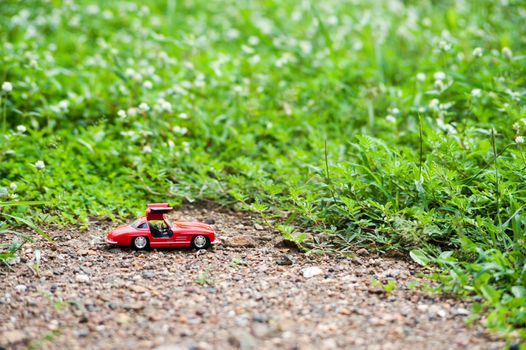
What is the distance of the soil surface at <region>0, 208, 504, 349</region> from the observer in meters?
3.03

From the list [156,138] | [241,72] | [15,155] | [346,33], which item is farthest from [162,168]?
[346,33]

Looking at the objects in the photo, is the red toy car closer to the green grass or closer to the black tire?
the black tire

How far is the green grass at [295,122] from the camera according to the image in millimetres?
4062

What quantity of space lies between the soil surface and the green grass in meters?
0.23

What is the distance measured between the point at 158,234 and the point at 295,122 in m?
2.25

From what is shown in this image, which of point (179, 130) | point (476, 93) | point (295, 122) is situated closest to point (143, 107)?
point (179, 130)

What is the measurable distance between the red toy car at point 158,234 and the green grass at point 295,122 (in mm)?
507

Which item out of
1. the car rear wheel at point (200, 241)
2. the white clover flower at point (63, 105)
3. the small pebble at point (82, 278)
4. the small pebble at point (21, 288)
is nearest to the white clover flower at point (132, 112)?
the white clover flower at point (63, 105)

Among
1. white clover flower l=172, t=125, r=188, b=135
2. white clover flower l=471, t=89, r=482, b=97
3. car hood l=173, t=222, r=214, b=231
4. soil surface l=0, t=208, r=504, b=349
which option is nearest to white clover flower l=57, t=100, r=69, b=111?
white clover flower l=172, t=125, r=188, b=135

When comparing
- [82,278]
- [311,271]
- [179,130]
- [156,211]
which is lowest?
[311,271]

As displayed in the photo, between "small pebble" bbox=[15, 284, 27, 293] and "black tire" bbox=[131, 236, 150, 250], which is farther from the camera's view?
"black tire" bbox=[131, 236, 150, 250]

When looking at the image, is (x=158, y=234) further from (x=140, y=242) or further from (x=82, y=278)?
(x=82, y=278)

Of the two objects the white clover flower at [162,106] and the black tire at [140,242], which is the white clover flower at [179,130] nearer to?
the white clover flower at [162,106]

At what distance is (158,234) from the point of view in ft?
13.3
